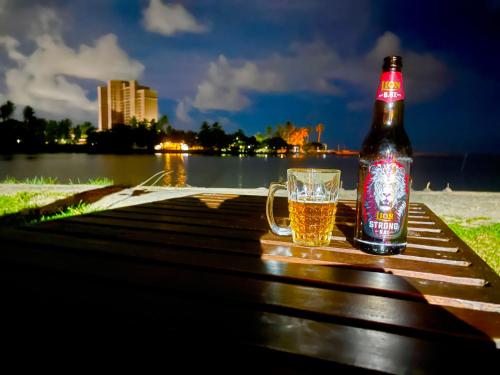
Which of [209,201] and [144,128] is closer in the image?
[209,201]

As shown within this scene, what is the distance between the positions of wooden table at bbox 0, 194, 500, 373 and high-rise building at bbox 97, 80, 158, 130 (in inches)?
5463

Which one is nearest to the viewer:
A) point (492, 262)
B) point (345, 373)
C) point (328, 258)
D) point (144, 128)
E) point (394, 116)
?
point (345, 373)

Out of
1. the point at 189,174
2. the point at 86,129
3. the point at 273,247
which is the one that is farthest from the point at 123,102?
the point at 273,247

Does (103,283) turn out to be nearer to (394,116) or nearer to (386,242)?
(386,242)

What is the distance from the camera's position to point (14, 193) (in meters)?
7.30

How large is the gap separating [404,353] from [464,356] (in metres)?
0.10

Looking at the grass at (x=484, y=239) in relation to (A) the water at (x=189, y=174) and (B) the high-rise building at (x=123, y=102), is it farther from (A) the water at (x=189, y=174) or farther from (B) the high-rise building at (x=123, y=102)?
(B) the high-rise building at (x=123, y=102)

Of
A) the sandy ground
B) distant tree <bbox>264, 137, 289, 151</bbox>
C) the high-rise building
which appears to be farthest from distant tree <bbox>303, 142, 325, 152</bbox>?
the sandy ground

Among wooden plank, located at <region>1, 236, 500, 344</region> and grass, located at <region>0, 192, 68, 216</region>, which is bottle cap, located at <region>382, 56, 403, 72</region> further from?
grass, located at <region>0, 192, 68, 216</region>

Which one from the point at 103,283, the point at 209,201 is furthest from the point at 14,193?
the point at 103,283

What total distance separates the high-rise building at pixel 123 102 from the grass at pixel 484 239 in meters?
136

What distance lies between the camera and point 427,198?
6.56 m

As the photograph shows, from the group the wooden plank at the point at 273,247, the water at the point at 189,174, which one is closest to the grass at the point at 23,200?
the wooden plank at the point at 273,247

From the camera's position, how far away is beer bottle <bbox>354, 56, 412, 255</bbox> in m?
1.10
